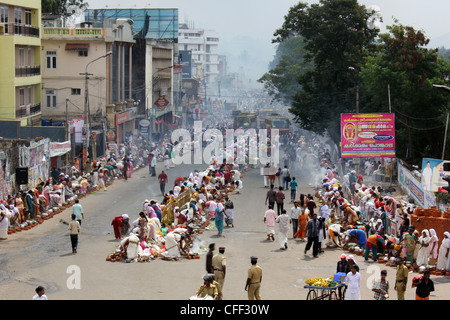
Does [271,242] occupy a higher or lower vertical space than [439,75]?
lower

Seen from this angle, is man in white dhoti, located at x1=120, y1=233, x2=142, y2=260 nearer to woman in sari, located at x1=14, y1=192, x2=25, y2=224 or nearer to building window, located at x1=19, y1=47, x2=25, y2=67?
woman in sari, located at x1=14, y1=192, x2=25, y2=224

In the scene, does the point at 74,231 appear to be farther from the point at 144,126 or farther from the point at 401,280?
the point at 144,126

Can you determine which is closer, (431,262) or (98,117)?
→ (431,262)

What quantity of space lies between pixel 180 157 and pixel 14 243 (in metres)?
27.8

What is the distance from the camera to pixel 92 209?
92.7 ft

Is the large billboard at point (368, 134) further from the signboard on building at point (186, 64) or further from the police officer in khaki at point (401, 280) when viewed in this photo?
the signboard on building at point (186, 64)

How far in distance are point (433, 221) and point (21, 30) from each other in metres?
28.7

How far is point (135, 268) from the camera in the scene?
18000 mm

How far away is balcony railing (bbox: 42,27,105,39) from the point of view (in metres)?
51.2

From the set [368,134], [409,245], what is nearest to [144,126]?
[368,134]

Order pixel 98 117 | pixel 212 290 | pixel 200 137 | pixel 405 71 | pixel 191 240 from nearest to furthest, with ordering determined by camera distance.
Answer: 1. pixel 212 290
2. pixel 191 240
3. pixel 405 71
4. pixel 98 117
5. pixel 200 137

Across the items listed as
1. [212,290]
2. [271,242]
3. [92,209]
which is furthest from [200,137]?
[212,290]

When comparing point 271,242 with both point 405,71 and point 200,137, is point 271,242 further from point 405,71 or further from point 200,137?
point 200,137

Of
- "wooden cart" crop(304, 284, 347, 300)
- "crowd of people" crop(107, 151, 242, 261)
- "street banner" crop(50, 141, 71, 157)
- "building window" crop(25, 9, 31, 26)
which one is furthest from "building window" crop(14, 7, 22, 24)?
"wooden cart" crop(304, 284, 347, 300)
